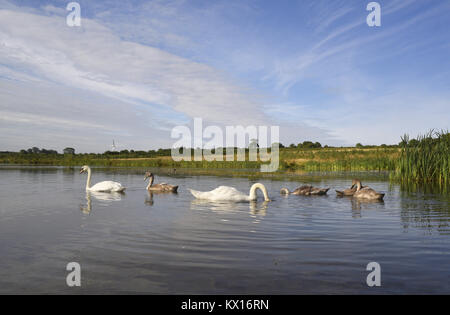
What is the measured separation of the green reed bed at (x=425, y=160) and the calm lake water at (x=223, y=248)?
1186cm

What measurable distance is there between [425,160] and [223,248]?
21307 mm

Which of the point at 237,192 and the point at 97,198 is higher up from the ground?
the point at 237,192

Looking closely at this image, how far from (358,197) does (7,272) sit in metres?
13.7

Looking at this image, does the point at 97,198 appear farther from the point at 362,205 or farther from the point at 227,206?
the point at 362,205

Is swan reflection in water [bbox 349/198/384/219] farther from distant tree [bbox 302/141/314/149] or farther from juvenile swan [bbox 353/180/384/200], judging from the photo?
distant tree [bbox 302/141/314/149]

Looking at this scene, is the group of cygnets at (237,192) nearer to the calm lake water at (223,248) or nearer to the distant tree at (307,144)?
the calm lake water at (223,248)

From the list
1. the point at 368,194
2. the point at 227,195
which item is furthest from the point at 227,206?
the point at 368,194

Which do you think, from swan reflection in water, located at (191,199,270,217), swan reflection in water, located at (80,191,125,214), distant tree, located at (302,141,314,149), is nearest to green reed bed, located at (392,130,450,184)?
swan reflection in water, located at (191,199,270,217)

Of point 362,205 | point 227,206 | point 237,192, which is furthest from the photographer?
point 237,192

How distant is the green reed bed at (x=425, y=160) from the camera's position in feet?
74.9

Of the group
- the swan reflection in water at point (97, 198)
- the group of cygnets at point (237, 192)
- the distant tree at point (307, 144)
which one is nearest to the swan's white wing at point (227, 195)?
the group of cygnets at point (237, 192)

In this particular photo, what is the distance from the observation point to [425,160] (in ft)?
76.7

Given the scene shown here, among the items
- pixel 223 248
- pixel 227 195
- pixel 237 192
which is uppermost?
pixel 237 192
